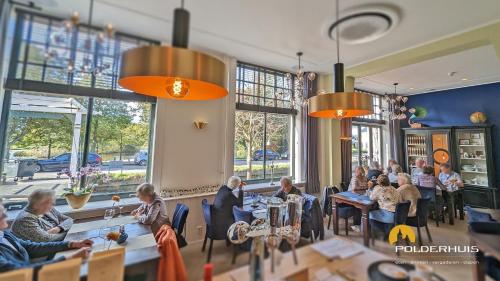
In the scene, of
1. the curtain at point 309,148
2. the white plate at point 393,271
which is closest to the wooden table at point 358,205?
the curtain at point 309,148

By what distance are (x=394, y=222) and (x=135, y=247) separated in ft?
10.6

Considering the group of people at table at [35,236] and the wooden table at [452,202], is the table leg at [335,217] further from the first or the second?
the group of people at table at [35,236]

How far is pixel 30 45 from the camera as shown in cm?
87

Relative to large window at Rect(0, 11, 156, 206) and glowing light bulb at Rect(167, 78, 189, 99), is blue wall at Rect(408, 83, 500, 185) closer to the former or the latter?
glowing light bulb at Rect(167, 78, 189, 99)

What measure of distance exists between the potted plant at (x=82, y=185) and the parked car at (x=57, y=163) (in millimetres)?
84

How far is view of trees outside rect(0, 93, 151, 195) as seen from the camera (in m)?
1.85

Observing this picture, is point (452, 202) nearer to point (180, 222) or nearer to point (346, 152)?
point (346, 152)

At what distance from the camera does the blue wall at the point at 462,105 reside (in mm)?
5121

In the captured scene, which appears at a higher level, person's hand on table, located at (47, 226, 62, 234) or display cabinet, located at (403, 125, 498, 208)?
display cabinet, located at (403, 125, 498, 208)

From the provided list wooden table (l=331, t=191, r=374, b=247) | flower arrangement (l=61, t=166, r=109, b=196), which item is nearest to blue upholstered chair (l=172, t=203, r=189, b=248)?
flower arrangement (l=61, t=166, r=109, b=196)

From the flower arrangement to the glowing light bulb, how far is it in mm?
1504

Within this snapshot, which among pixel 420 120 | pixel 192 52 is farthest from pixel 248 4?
pixel 420 120

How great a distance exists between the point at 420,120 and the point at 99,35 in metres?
8.06

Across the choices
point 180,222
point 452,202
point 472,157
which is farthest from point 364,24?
point 472,157
